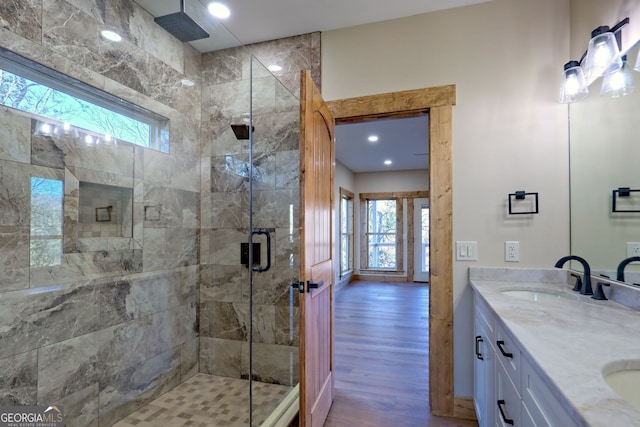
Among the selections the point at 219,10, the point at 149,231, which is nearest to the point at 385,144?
the point at 219,10

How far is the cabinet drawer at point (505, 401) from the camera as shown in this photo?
1.12 metres

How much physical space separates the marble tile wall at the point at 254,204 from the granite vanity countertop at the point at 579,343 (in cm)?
150

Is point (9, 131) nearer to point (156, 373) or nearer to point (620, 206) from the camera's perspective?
point (156, 373)

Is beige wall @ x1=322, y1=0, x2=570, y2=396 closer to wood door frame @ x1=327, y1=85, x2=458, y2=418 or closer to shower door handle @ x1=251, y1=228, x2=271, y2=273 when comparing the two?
wood door frame @ x1=327, y1=85, x2=458, y2=418

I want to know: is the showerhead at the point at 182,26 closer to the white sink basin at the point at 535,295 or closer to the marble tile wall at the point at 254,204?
the marble tile wall at the point at 254,204

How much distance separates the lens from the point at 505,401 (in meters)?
1.27

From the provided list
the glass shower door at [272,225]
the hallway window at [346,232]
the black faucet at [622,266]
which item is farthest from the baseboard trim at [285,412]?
the hallway window at [346,232]

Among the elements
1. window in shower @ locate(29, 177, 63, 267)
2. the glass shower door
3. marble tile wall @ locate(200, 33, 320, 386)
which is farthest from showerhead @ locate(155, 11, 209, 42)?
window in shower @ locate(29, 177, 63, 267)

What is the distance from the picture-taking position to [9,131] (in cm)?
152

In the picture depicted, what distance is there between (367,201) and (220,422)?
245 inches

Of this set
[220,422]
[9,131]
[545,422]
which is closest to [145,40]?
[9,131]

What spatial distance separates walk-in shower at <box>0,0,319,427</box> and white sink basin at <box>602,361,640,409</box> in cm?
177

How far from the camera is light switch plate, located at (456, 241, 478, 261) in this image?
2.10 metres

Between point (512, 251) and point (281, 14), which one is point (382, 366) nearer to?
point (512, 251)
